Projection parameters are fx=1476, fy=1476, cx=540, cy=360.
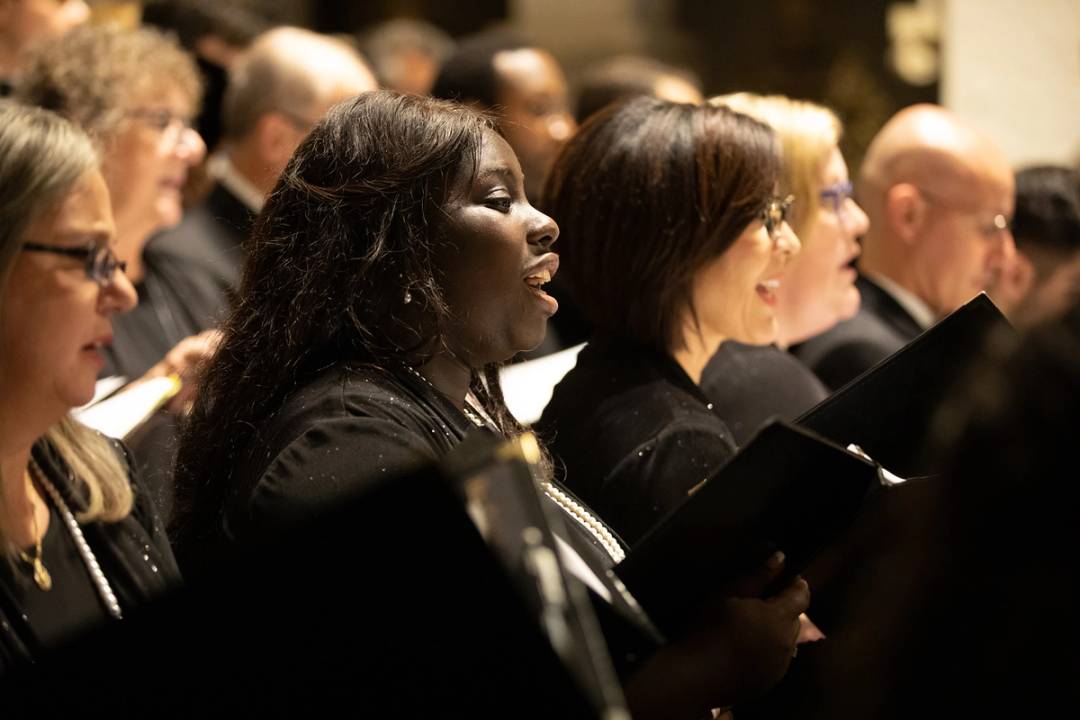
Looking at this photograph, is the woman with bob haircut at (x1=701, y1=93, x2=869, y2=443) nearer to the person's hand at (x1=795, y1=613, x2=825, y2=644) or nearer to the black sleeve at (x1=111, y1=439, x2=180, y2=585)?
the person's hand at (x1=795, y1=613, x2=825, y2=644)

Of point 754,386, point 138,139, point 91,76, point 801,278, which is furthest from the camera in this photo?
point 138,139

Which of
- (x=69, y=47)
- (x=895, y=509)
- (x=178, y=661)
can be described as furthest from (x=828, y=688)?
(x=69, y=47)

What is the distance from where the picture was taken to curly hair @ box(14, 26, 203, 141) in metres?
3.74

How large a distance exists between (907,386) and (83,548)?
1217mm

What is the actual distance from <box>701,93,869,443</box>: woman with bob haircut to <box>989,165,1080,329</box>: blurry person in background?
0.82 metres

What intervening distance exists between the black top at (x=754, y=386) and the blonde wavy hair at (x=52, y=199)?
4.21 ft

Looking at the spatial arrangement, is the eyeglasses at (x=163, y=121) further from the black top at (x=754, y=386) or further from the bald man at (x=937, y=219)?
the bald man at (x=937, y=219)

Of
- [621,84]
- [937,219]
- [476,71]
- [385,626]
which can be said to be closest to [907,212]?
[937,219]

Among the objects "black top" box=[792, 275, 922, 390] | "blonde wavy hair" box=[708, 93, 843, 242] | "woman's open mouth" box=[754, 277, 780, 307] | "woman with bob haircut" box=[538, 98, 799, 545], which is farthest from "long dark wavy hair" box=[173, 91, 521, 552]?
"black top" box=[792, 275, 922, 390]

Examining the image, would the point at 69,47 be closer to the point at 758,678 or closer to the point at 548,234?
the point at 548,234

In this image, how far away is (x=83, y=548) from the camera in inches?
83.2

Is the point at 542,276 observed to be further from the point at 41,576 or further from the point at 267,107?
the point at 267,107

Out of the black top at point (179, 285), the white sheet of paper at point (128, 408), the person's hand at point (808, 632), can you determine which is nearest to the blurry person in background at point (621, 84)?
the black top at point (179, 285)

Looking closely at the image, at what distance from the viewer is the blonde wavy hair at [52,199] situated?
205 cm
